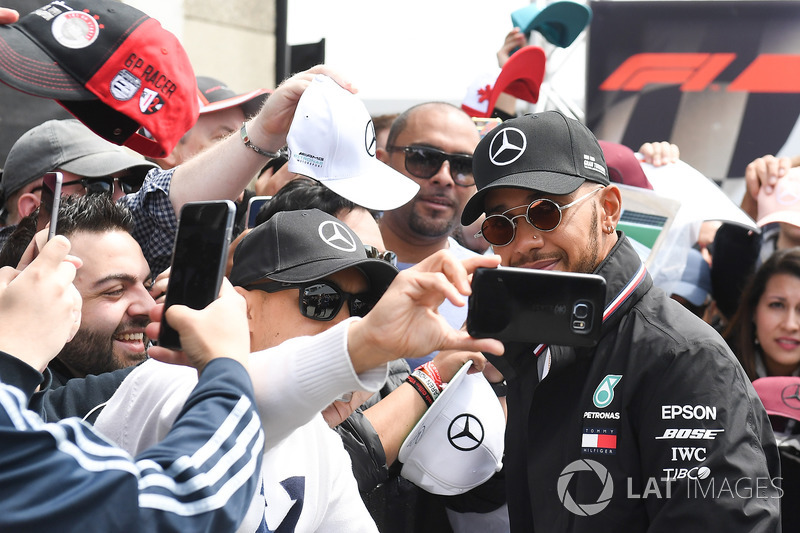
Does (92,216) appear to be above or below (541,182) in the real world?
below

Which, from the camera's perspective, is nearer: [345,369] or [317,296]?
[345,369]

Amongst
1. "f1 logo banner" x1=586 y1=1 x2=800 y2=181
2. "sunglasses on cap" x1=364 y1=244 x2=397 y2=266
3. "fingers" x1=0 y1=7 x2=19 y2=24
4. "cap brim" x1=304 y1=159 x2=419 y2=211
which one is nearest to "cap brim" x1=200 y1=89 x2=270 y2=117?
"cap brim" x1=304 y1=159 x2=419 y2=211

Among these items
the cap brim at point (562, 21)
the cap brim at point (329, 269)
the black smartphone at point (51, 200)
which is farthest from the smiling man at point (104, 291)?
the cap brim at point (562, 21)

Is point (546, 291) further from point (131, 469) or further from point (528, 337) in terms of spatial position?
point (131, 469)

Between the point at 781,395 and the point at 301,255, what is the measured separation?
218cm

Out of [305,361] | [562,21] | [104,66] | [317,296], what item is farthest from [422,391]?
[562,21]

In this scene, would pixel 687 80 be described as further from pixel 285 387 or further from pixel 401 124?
pixel 285 387

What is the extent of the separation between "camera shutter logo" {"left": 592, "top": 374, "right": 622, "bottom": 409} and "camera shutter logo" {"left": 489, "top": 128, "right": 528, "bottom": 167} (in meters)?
0.69

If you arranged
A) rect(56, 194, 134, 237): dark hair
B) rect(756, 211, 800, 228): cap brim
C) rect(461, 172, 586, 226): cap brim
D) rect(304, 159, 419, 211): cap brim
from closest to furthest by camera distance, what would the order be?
rect(461, 172, 586, 226): cap brim < rect(56, 194, 134, 237): dark hair < rect(304, 159, 419, 211): cap brim < rect(756, 211, 800, 228): cap brim

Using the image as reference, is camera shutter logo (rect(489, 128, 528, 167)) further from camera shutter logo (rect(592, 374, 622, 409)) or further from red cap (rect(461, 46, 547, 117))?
red cap (rect(461, 46, 547, 117))

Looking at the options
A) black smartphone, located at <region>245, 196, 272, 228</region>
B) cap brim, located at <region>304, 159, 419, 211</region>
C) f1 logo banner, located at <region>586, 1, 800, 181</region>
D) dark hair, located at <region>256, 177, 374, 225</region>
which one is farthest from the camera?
f1 logo banner, located at <region>586, 1, 800, 181</region>

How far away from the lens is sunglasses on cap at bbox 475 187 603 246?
2.31 m

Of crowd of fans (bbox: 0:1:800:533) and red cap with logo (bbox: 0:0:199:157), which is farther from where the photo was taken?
red cap with logo (bbox: 0:0:199:157)

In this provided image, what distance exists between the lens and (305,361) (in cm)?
A: 143
